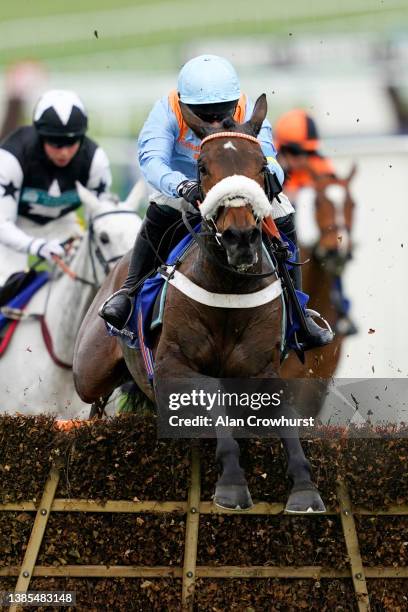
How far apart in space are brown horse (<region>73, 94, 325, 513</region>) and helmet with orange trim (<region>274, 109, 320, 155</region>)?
4778mm

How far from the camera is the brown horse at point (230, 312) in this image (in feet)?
16.4

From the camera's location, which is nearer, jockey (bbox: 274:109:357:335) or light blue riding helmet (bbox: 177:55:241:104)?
light blue riding helmet (bbox: 177:55:241:104)

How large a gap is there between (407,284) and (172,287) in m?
5.55

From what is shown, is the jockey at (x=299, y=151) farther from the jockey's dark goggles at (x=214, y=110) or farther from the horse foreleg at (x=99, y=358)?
the jockey's dark goggles at (x=214, y=110)

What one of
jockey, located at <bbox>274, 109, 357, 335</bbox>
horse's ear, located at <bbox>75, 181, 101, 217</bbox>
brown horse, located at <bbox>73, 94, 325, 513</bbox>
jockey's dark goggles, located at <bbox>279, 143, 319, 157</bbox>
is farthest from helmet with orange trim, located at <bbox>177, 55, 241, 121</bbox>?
jockey's dark goggles, located at <bbox>279, 143, 319, 157</bbox>

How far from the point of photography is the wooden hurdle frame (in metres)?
5.20

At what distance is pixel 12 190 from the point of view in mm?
10047

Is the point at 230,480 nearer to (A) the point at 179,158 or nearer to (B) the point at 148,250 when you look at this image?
(B) the point at 148,250

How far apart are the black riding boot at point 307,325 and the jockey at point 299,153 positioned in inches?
133

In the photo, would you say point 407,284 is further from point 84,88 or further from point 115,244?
point 84,88

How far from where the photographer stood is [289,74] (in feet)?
41.5

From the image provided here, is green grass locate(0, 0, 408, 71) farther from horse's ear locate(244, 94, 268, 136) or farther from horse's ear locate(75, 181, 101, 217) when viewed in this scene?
horse's ear locate(244, 94, 268, 136)

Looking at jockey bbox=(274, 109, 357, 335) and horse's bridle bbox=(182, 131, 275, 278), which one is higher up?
jockey bbox=(274, 109, 357, 335)

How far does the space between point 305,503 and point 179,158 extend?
204cm
